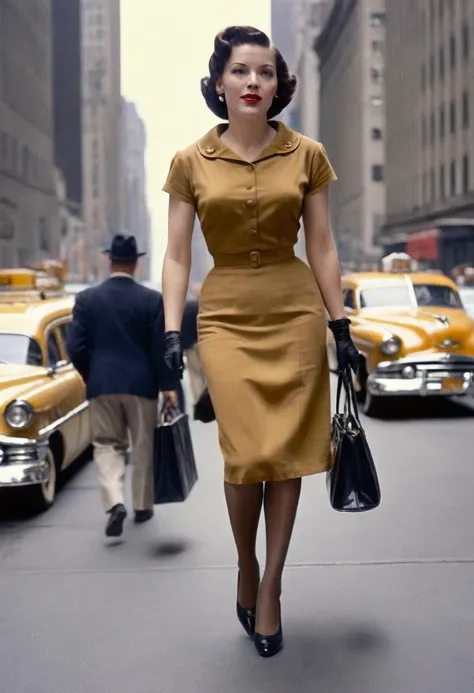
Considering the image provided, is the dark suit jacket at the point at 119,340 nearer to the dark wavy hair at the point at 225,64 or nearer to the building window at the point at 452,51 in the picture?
the dark wavy hair at the point at 225,64

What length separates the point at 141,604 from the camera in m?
4.45

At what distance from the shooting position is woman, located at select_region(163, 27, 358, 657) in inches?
143

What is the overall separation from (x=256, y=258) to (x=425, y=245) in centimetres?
5018

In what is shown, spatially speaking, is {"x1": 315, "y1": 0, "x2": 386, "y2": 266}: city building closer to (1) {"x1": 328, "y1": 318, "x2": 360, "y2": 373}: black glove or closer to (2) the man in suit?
(2) the man in suit

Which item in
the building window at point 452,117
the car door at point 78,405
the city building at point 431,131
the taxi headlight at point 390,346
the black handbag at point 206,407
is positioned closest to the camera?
the black handbag at point 206,407

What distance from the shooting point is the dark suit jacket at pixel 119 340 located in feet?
19.5

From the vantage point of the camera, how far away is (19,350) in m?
7.39

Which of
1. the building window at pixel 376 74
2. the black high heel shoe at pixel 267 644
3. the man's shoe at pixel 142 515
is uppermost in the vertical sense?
the building window at pixel 376 74

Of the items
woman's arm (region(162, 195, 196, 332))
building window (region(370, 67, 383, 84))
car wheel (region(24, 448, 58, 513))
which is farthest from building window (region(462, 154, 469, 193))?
woman's arm (region(162, 195, 196, 332))

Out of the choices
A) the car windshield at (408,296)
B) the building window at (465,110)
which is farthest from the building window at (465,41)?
the car windshield at (408,296)

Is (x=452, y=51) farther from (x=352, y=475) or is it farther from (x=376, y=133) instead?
(x=352, y=475)

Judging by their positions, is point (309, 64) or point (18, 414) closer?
point (18, 414)

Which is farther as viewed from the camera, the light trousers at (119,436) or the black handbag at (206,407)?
the light trousers at (119,436)

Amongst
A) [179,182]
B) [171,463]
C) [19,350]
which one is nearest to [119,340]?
[171,463]
